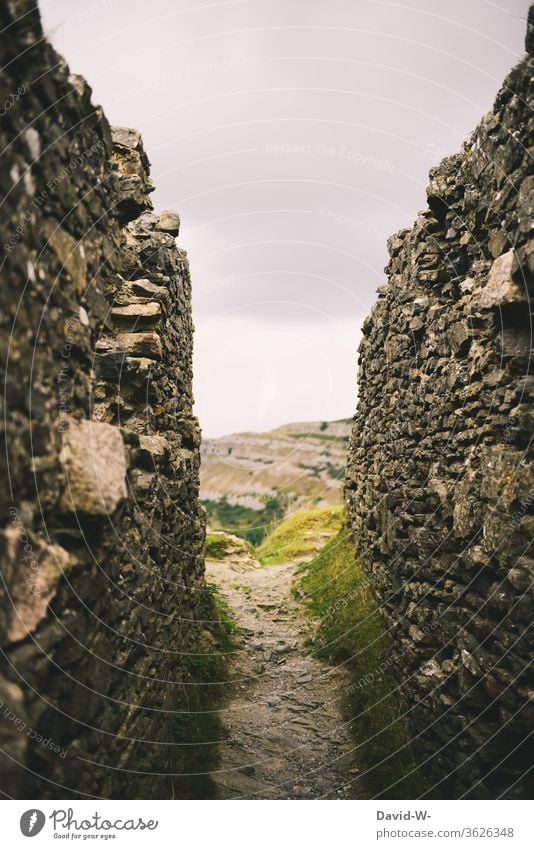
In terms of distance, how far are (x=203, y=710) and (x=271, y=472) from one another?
9016cm

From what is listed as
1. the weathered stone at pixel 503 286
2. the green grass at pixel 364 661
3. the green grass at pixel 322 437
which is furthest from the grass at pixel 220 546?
the green grass at pixel 322 437

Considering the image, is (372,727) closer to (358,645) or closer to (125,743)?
(358,645)

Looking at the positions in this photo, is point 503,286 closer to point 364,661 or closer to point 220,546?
point 364,661

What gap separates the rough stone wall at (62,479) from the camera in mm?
3021

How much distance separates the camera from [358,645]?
404 inches

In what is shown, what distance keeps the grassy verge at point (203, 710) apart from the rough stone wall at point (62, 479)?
2.76 ft

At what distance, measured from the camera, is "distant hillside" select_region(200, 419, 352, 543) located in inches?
3108

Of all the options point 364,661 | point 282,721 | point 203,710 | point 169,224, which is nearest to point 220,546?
point 364,661

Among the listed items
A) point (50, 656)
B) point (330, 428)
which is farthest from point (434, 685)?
point (330, 428)

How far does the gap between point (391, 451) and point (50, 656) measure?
8.11 metres

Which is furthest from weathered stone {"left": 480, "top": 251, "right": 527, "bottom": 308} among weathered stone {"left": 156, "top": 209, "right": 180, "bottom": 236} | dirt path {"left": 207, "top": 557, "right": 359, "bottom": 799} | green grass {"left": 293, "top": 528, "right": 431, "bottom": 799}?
dirt path {"left": 207, "top": 557, "right": 359, "bottom": 799}

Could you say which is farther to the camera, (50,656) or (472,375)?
(472,375)

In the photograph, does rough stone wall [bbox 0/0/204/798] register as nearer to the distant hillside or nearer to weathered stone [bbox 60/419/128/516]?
weathered stone [bbox 60/419/128/516]

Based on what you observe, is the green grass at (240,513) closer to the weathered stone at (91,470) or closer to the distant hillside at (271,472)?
the distant hillside at (271,472)
